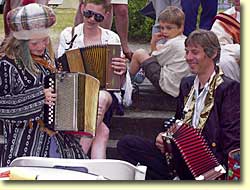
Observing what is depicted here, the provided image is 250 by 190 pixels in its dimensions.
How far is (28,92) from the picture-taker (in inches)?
185

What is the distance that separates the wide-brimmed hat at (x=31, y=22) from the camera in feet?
15.7

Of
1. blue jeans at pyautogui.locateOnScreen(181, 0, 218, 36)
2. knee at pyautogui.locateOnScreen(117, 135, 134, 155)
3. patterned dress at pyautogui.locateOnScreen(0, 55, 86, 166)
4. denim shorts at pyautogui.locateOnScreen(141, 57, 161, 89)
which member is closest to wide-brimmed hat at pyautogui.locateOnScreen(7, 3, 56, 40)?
patterned dress at pyautogui.locateOnScreen(0, 55, 86, 166)

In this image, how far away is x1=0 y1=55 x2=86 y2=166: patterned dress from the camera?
15.4ft

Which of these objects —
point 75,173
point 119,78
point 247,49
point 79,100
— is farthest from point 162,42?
point 75,173

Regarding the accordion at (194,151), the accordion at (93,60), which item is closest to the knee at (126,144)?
the accordion at (93,60)

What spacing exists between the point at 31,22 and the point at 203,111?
121cm

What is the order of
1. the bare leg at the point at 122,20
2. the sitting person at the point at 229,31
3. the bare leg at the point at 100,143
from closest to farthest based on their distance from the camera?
the bare leg at the point at 100,143, the sitting person at the point at 229,31, the bare leg at the point at 122,20

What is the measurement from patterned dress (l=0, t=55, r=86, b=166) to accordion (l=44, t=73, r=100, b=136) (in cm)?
7

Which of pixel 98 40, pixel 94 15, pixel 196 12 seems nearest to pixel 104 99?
pixel 98 40

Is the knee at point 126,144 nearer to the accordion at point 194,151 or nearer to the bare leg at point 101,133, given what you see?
the bare leg at point 101,133

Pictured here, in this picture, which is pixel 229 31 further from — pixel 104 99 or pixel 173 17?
pixel 104 99

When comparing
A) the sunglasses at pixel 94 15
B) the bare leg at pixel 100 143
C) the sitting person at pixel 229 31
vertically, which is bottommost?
the bare leg at pixel 100 143

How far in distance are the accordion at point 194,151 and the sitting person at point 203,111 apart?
2.8 inches

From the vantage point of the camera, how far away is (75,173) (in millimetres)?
3648
